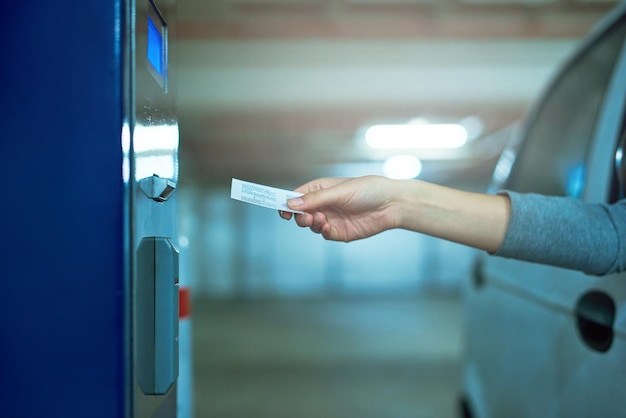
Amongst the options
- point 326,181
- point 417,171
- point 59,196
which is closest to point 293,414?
point 326,181

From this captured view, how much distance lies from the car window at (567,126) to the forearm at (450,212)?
626 millimetres

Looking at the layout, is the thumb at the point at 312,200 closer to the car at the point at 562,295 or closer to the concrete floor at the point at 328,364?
the car at the point at 562,295

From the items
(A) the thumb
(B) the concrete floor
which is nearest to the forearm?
(A) the thumb

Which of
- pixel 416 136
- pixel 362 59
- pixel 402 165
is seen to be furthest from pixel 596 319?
pixel 402 165

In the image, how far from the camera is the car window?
1990mm

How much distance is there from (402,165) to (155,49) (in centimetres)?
949

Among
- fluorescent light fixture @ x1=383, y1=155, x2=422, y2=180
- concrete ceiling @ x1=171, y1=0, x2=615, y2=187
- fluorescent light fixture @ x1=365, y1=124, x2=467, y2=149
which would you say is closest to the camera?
concrete ceiling @ x1=171, y1=0, x2=615, y2=187

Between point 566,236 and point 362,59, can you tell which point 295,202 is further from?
point 362,59

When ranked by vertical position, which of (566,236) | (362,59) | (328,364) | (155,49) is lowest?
(328,364)

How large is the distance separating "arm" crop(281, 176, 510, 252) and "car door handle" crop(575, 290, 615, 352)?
1.05ft

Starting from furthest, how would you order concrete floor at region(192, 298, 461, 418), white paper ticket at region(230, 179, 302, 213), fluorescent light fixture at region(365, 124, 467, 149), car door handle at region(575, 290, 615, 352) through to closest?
fluorescent light fixture at region(365, 124, 467, 149) → concrete floor at region(192, 298, 461, 418) → car door handle at region(575, 290, 615, 352) → white paper ticket at region(230, 179, 302, 213)

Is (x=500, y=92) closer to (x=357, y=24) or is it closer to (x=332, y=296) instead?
(x=357, y=24)

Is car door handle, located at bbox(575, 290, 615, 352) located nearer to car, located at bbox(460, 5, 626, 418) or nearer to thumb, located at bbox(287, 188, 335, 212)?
car, located at bbox(460, 5, 626, 418)

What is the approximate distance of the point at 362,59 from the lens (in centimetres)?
542
